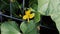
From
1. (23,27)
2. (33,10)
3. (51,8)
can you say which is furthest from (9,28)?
(51,8)

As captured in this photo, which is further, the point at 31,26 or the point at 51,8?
the point at 31,26

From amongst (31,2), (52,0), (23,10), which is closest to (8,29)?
(23,10)

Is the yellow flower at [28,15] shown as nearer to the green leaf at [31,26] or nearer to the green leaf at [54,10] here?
the green leaf at [31,26]

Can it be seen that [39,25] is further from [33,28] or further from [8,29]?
[8,29]

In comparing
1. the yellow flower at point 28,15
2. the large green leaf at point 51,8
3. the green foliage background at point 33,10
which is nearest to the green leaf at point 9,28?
the green foliage background at point 33,10

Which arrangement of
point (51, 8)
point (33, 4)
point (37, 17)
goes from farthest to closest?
1. point (33, 4)
2. point (37, 17)
3. point (51, 8)

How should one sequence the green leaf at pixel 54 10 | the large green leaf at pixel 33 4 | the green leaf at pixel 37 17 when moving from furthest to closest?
the large green leaf at pixel 33 4, the green leaf at pixel 37 17, the green leaf at pixel 54 10

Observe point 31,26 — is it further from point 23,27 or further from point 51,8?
point 51,8

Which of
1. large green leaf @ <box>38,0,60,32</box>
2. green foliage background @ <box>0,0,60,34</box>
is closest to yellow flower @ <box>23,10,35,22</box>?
green foliage background @ <box>0,0,60,34</box>

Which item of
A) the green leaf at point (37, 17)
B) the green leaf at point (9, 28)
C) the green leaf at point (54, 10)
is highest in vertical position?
the green leaf at point (54, 10)
